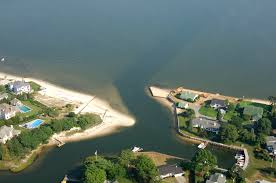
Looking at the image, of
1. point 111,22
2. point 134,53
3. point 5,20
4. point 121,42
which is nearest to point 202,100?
point 134,53

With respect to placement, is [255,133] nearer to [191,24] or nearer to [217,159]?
[217,159]

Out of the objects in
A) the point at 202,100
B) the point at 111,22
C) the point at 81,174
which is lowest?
the point at 81,174

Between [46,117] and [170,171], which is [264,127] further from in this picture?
[46,117]

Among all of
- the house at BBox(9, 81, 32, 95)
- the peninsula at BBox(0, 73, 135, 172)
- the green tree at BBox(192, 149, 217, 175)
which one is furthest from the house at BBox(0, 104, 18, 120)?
the green tree at BBox(192, 149, 217, 175)

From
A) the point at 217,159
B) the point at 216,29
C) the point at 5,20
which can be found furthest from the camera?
the point at 5,20

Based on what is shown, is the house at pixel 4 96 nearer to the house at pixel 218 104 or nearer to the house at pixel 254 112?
the house at pixel 218 104

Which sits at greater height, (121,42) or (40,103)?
(121,42)
